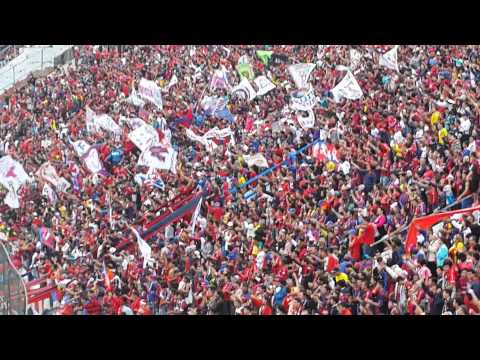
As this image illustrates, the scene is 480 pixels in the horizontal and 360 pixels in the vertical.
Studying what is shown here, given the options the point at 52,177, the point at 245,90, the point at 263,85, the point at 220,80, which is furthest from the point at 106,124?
the point at 263,85

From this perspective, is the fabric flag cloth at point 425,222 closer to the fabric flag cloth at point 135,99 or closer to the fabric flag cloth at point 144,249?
the fabric flag cloth at point 144,249

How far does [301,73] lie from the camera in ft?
64.0

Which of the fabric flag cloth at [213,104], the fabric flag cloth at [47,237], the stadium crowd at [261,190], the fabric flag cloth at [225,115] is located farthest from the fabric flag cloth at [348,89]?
the fabric flag cloth at [47,237]

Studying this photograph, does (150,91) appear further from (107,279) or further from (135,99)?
(107,279)

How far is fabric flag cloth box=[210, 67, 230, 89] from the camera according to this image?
2009cm

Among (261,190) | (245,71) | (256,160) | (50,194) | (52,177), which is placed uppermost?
(245,71)

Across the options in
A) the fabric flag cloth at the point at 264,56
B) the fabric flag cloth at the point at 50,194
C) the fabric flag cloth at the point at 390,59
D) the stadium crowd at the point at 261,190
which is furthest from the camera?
the fabric flag cloth at the point at 50,194

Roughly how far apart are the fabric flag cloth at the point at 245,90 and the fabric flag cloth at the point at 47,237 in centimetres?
421

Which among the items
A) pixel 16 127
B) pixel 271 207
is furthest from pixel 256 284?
pixel 16 127

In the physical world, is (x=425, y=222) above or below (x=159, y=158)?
below

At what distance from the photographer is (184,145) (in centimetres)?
1995

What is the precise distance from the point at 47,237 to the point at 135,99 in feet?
10.0

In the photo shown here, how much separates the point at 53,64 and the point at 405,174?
7.68m

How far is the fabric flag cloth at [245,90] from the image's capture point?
65.3ft
